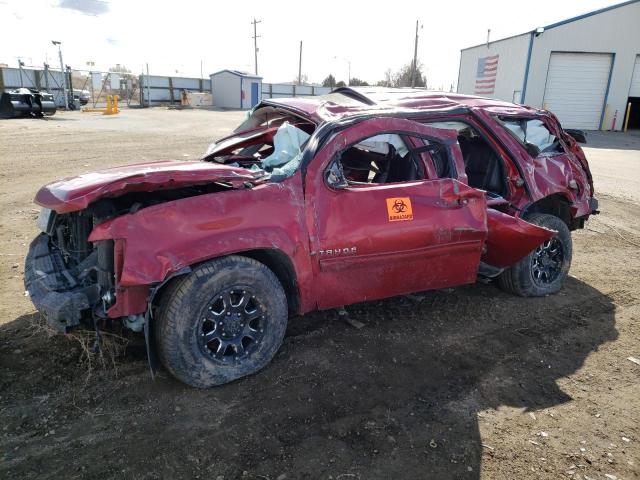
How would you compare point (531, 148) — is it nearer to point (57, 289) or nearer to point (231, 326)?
point (231, 326)

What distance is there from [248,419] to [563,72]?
29852mm

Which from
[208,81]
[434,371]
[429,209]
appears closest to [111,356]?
[434,371]

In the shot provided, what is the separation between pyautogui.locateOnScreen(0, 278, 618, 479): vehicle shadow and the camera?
2.67 metres

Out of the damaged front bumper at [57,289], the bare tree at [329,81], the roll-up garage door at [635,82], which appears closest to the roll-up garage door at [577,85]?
the roll-up garage door at [635,82]

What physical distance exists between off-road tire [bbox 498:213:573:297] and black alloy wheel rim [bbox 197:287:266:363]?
9.02ft

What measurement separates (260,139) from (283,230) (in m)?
1.94

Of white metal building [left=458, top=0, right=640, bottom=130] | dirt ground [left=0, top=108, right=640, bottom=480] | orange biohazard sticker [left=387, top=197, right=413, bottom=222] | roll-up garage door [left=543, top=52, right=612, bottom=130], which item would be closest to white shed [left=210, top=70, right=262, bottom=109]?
white metal building [left=458, top=0, right=640, bottom=130]

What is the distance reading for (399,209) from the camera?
3746mm

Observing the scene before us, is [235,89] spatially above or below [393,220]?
above

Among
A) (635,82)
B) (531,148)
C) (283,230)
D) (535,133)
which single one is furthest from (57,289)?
(635,82)

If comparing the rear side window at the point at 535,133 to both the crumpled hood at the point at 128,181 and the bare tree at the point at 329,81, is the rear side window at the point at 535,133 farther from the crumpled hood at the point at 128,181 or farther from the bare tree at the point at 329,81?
the bare tree at the point at 329,81

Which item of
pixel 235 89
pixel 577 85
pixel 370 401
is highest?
pixel 577 85

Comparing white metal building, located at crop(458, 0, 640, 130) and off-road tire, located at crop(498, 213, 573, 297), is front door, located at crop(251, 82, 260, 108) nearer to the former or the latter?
white metal building, located at crop(458, 0, 640, 130)

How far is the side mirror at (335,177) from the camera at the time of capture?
3551 millimetres
